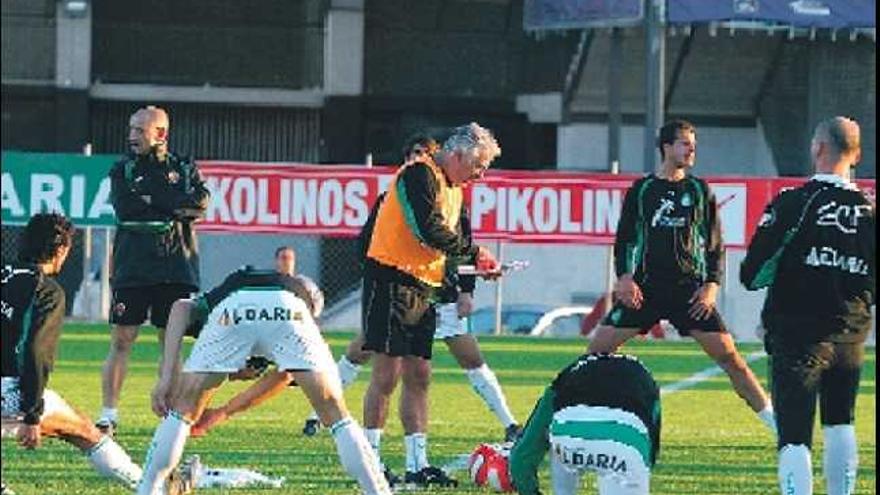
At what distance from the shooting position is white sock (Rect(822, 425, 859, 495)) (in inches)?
455

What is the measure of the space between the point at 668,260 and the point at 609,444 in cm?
556

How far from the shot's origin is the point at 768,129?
45688 millimetres

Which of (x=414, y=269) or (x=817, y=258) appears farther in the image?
(x=414, y=269)

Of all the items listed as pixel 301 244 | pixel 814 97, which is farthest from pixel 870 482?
pixel 814 97

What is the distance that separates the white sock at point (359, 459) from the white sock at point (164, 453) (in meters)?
0.66

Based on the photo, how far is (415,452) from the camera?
13.6 m

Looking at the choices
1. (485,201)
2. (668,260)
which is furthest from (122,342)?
(485,201)

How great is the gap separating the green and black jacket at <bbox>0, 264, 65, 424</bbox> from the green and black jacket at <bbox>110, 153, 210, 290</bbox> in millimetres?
4732

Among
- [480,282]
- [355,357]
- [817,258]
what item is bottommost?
[480,282]

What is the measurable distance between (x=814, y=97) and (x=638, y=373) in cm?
3514

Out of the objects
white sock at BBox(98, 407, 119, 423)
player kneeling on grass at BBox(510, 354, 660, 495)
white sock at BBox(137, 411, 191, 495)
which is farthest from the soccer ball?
Result: player kneeling on grass at BBox(510, 354, 660, 495)

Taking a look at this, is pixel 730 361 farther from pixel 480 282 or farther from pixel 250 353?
pixel 480 282

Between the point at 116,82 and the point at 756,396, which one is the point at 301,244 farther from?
the point at 756,396

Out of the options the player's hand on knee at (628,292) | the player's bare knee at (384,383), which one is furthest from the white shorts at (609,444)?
the player's hand on knee at (628,292)
